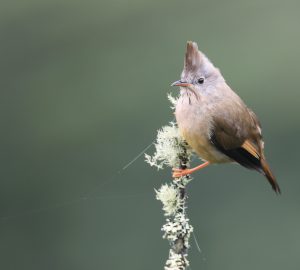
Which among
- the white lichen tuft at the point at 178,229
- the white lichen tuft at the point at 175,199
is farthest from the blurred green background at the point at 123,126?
the white lichen tuft at the point at 178,229

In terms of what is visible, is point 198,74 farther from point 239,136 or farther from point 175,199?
point 175,199

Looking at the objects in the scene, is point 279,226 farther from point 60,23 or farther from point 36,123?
point 60,23

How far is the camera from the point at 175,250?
3893mm

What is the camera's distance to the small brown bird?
557 cm

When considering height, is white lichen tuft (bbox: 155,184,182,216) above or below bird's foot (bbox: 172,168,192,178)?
below

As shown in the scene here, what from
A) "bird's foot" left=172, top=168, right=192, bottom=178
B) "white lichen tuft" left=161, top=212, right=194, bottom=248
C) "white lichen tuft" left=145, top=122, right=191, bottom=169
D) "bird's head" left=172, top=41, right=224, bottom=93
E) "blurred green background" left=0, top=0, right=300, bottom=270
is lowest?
"white lichen tuft" left=161, top=212, right=194, bottom=248

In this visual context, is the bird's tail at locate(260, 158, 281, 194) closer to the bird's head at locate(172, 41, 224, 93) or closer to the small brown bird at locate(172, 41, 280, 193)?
the small brown bird at locate(172, 41, 280, 193)

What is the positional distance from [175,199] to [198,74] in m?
1.47

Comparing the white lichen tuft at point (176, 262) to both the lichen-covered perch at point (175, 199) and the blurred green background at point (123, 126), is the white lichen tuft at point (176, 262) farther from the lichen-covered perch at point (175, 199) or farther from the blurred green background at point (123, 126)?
the blurred green background at point (123, 126)

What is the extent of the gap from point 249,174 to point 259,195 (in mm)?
256

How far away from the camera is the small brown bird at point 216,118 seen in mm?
5574

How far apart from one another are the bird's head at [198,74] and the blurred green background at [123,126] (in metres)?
1.55

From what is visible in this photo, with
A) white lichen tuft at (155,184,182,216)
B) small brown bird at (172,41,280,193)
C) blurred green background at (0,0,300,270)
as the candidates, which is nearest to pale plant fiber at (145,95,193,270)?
white lichen tuft at (155,184,182,216)

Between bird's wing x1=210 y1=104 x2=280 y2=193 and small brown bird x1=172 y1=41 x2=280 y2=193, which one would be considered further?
bird's wing x1=210 y1=104 x2=280 y2=193
